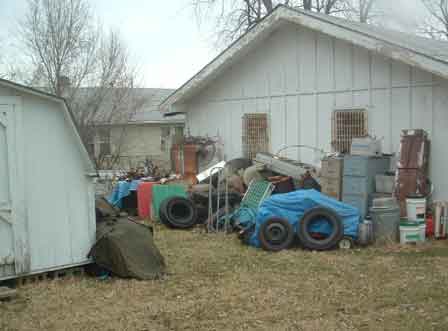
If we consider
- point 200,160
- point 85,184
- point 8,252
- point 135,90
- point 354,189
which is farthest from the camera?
point 135,90

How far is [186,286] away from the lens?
623 centimetres

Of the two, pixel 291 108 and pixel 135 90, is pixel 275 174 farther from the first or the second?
pixel 135 90

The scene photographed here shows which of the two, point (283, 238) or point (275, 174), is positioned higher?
point (275, 174)

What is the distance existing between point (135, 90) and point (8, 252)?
16.1m

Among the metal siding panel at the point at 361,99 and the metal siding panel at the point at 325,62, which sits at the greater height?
the metal siding panel at the point at 325,62

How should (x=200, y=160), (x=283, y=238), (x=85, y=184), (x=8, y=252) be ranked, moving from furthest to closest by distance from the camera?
(x=200, y=160)
(x=283, y=238)
(x=85, y=184)
(x=8, y=252)

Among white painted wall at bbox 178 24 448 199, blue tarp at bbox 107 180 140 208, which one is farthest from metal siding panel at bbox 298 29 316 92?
blue tarp at bbox 107 180 140 208

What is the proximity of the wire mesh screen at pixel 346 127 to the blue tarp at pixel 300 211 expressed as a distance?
2248 mm

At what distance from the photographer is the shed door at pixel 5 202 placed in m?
6.07

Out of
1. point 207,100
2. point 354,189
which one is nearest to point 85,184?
point 354,189

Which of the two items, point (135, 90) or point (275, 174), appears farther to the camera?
point (135, 90)

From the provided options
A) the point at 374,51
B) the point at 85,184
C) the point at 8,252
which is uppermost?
the point at 374,51

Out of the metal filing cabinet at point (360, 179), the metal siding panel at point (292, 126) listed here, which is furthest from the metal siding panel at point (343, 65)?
the metal filing cabinet at point (360, 179)

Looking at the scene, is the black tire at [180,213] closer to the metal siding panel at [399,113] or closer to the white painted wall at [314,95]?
the white painted wall at [314,95]
